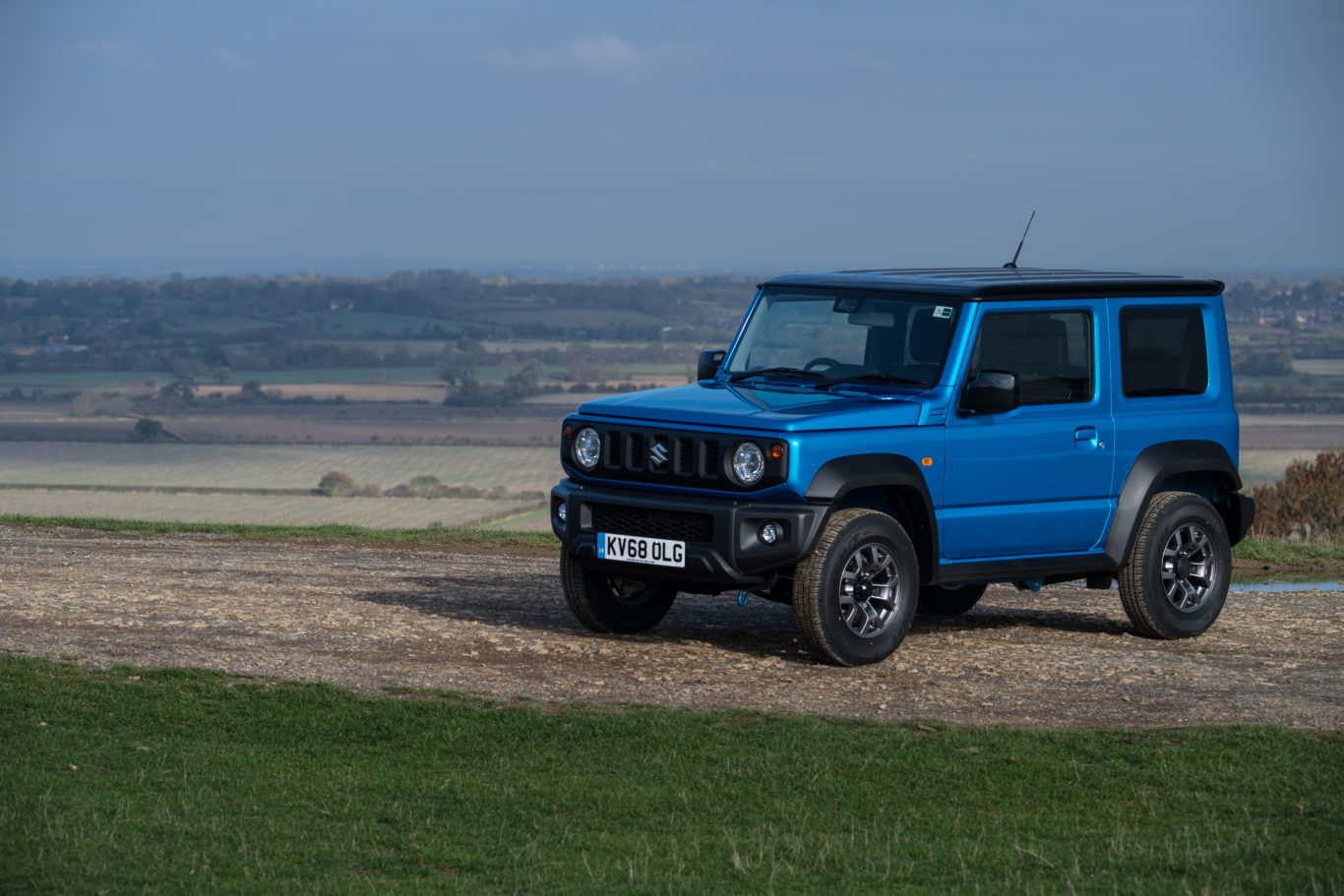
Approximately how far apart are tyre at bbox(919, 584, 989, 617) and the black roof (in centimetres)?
249

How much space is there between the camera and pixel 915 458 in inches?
376

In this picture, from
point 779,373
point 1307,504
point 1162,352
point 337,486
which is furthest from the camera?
point 337,486

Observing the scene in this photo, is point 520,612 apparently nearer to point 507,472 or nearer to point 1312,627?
point 1312,627

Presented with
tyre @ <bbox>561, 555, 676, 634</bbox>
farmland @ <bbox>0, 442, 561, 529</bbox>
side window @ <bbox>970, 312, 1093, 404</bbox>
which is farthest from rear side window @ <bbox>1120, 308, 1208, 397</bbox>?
farmland @ <bbox>0, 442, 561, 529</bbox>

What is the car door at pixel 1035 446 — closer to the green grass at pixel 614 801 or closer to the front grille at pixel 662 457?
the front grille at pixel 662 457

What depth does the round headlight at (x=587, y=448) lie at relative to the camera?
9.87 meters

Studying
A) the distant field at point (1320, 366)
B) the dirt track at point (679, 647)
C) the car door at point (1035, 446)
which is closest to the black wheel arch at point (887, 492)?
the car door at point (1035, 446)

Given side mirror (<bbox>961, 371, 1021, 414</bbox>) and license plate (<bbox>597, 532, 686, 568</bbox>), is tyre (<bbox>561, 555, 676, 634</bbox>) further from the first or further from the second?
side mirror (<bbox>961, 371, 1021, 414</bbox>)

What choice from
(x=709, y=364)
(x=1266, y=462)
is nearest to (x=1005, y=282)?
(x=709, y=364)

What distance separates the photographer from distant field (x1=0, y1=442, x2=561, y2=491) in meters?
77.9

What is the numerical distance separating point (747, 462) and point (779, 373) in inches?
54.5

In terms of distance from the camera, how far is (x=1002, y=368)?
10000mm

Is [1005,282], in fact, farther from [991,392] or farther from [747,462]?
[747,462]

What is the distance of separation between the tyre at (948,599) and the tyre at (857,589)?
2.44 meters
